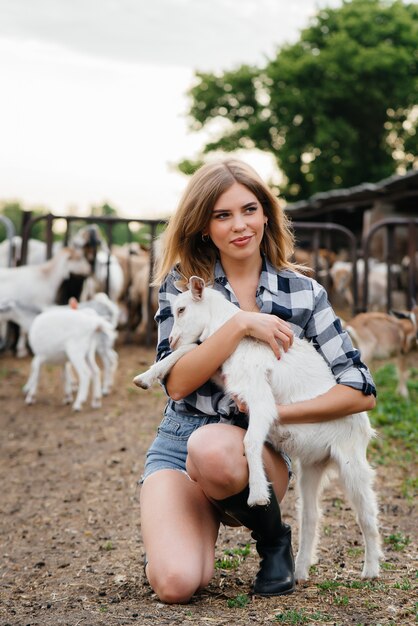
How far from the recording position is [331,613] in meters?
2.97

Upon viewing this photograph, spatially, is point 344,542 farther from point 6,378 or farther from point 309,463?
point 6,378

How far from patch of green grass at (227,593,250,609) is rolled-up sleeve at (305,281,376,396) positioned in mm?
911

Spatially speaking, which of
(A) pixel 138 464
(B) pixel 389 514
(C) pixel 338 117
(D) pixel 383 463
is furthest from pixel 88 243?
(C) pixel 338 117

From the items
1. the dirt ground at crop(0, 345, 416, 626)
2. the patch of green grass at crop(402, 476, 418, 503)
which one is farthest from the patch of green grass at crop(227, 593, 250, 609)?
the patch of green grass at crop(402, 476, 418, 503)

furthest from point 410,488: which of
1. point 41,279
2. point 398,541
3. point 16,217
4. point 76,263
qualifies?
point 16,217

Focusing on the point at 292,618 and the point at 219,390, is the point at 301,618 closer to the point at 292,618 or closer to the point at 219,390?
the point at 292,618

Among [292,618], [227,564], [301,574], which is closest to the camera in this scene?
[292,618]

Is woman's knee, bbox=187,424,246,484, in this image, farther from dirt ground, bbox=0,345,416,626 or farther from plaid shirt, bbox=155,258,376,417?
dirt ground, bbox=0,345,416,626

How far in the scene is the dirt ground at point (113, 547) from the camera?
3021mm

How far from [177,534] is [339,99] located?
89.6 feet

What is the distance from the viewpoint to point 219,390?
3.39 meters

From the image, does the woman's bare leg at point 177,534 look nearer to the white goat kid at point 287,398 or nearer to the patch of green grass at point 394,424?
the white goat kid at point 287,398

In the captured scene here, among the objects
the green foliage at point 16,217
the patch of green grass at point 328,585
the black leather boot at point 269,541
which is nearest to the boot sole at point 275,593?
the black leather boot at point 269,541

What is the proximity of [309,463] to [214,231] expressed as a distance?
1031 mm
